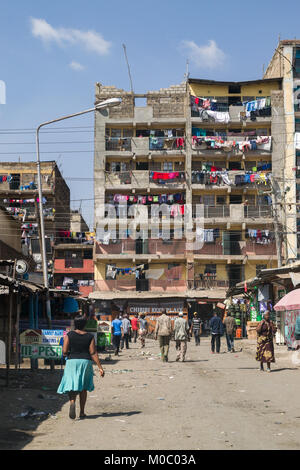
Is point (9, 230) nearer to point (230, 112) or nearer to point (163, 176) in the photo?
point (163, 176)

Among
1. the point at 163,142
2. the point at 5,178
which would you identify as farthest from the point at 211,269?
the point at 5,178

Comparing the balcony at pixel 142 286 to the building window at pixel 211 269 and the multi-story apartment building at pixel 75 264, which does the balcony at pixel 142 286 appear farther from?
the multi-story apartment building at pixel 75 264

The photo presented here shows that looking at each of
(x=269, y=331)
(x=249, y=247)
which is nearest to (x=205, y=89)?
(x=249, y=247)

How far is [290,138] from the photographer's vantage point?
55781 mm

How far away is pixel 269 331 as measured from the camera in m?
17.1

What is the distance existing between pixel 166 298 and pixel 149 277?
3470 mm

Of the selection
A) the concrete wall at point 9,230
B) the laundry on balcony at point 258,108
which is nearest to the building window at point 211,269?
the laundry on balcony at point 258,108

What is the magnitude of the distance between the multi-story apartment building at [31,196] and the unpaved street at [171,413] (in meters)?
42.6

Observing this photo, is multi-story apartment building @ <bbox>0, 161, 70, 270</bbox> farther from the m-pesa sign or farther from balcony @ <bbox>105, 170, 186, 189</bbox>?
the m-pesa sign

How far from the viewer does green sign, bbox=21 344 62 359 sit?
15734 millimetres

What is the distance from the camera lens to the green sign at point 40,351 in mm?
15734

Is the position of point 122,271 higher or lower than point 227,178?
lower

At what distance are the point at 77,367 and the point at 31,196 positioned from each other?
52.4 metres
